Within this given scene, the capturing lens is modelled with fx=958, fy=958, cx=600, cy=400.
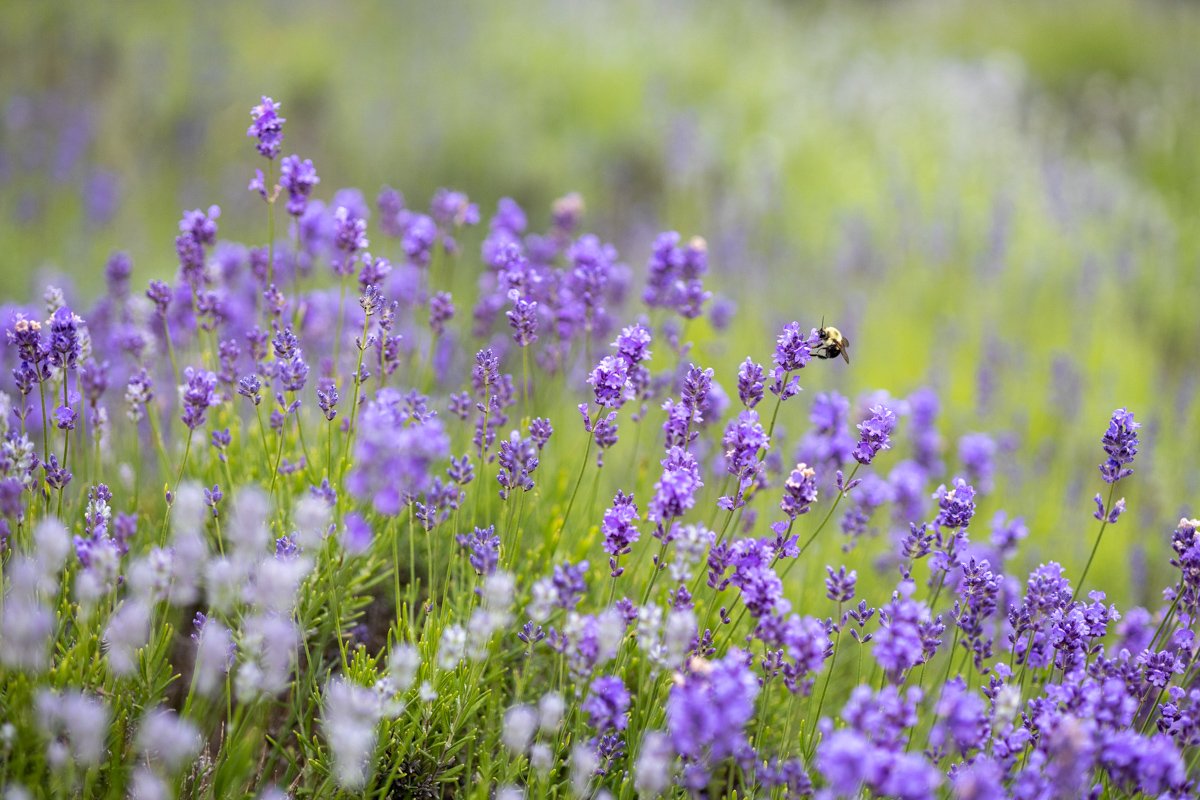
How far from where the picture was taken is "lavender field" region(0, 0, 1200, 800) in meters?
1.71

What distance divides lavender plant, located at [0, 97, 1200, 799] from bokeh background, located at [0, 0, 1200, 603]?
2.01 metres

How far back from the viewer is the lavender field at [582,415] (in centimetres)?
171

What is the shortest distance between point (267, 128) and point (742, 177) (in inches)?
216

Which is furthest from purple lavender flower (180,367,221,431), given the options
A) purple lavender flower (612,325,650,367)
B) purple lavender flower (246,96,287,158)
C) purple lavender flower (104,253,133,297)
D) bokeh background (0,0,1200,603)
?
bokeh background (0,0,1200,603)

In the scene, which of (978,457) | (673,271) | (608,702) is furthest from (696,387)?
(978,457)

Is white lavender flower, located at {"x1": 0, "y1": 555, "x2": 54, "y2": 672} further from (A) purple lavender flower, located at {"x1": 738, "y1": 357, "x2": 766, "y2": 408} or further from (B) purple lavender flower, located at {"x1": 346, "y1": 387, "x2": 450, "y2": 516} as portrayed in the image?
(A) purple lavender flower, located at {"x1": 738, "y1": 357, "x2": 766, "y2": 408}

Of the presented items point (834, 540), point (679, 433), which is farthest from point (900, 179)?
point (679, 433)

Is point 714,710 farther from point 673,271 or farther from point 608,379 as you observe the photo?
point 673,271

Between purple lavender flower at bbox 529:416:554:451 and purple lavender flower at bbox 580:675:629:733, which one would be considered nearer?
purple lavender flower at bbox 580:675:629:733

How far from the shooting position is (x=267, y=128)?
7.70ft

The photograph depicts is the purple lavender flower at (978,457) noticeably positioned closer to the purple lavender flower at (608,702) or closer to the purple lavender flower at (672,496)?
the purple lavender flower at (672,496)

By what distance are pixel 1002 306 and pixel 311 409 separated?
16.4 feet

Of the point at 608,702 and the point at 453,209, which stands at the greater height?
the point at 453,209

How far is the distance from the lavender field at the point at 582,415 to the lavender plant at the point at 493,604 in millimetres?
17
